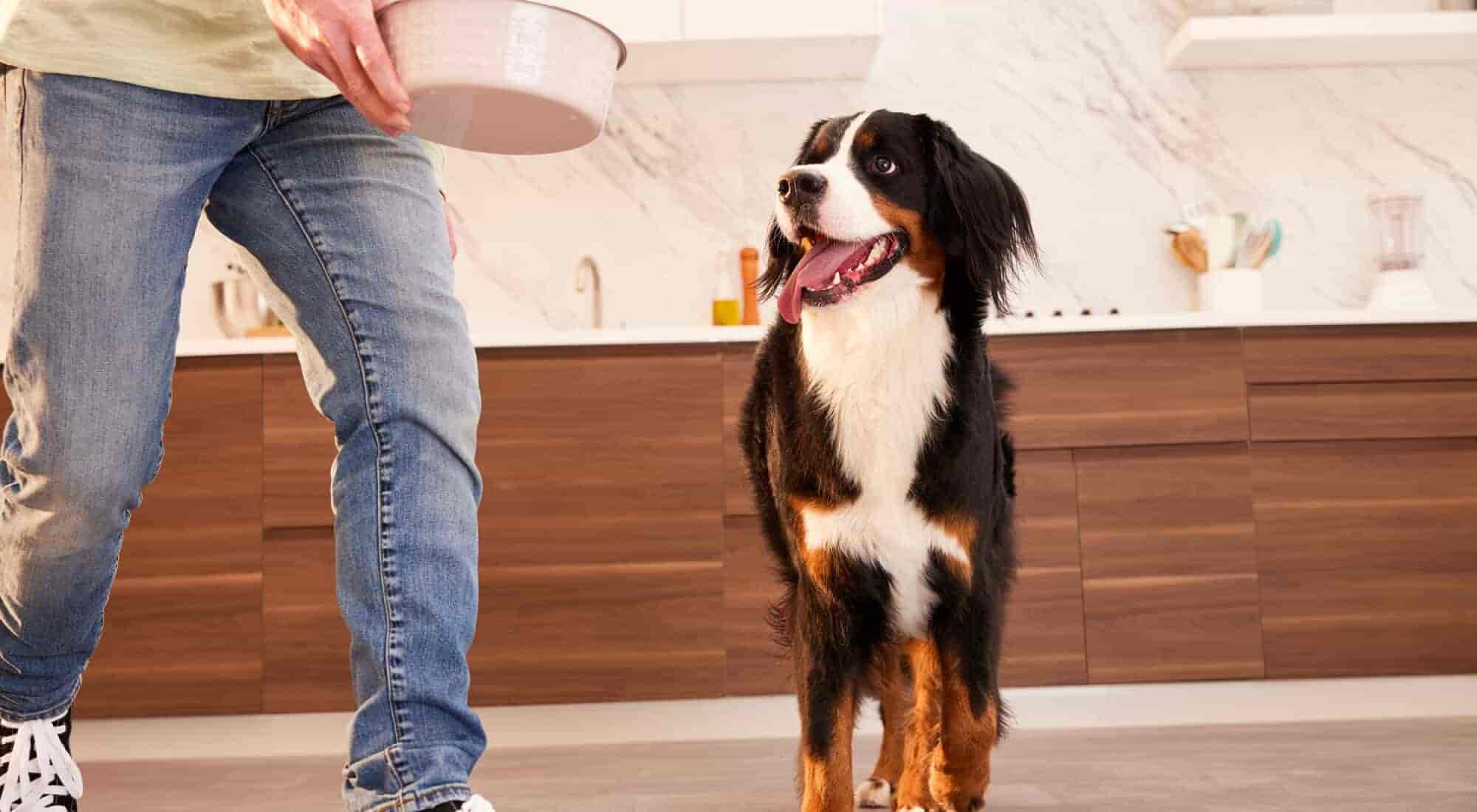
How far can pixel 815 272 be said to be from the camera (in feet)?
5.36

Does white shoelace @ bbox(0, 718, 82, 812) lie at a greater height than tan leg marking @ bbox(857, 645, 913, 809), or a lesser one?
greater

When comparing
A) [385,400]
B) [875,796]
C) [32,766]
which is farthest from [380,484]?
[875,796]

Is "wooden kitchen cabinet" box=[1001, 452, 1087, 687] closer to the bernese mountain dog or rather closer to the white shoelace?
the bernese mountain dog

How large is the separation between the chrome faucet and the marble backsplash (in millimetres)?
44

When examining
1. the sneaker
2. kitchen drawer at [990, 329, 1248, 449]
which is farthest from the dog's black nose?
kitchen drawer at [990, 329, 1248, 449]

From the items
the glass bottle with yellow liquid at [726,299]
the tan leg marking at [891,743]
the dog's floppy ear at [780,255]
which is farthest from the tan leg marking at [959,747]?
the glass bottle with yellow liquid at [726,299]

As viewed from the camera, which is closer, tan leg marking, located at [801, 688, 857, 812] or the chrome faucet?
tan leg marking, located at [801, 688, 857, 812]

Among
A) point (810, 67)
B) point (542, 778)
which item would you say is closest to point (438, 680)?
point (542, 778)

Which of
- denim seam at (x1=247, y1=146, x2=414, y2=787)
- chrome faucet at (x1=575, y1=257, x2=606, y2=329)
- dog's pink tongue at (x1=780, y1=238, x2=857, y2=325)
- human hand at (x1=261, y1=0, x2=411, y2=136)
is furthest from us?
chrome faucet at (x1=575, y1=257, x2=606, y2=329)

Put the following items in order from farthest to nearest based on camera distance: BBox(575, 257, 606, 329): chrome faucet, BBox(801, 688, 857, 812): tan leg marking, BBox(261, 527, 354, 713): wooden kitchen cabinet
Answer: BBox(575, 257, 606, 329): chrome faucet, BBox(261, 527, 354, 713): wooden kitchen cabinet, BBox(801, 688, 857, 812): tan leg marking

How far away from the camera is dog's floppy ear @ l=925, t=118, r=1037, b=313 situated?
1658 millimetres

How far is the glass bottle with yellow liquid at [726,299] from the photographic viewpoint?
3484 mm

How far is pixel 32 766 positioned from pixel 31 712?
0.06 m

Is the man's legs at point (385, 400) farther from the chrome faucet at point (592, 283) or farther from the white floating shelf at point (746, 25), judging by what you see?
the chrome faucet at point (592, 283)
